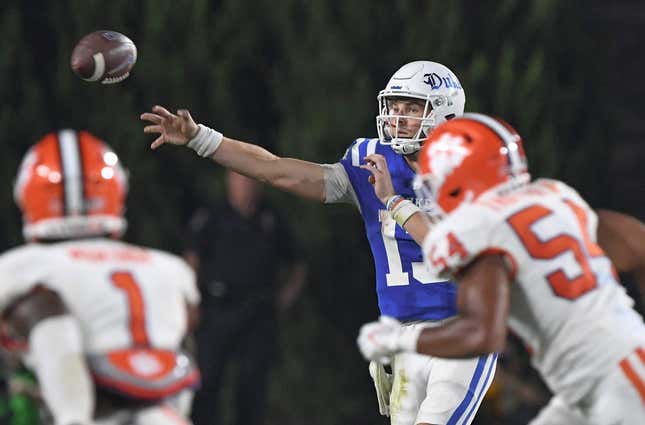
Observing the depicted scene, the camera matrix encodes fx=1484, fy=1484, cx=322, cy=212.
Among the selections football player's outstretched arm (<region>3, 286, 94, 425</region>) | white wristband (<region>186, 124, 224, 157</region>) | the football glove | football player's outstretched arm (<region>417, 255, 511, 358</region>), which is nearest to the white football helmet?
white wristband (<region>186, 124, 224, 157</region>)

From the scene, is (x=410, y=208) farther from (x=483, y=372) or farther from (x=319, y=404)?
(x=319, y=404)

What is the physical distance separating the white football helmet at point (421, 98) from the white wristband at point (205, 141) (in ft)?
1.86

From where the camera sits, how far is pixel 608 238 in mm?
4035

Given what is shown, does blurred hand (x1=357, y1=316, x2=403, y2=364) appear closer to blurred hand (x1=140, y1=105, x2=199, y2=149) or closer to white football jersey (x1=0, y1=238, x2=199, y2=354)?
white football jersey (x1=0, y1=238, x2=199, y2=354)

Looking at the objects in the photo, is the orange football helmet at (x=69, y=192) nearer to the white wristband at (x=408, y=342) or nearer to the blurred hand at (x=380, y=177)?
the white wristband at (x=408, y=342)

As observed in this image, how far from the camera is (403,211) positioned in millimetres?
4656

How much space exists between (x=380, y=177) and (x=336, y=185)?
27 centimetres

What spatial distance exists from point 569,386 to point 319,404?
14.4ft

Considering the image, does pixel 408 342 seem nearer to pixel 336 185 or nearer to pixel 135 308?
pixel 135 308

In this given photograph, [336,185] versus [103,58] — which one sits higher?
[103,58]

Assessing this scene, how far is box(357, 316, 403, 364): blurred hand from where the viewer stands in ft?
12.1

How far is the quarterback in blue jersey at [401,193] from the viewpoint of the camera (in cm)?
→ 478

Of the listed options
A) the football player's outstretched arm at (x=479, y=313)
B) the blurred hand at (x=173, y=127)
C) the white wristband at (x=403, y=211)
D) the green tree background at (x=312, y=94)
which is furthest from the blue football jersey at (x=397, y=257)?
the green tree background at (x=312, y=94)

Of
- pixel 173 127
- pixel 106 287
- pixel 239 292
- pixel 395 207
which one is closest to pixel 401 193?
pixel 395 207
